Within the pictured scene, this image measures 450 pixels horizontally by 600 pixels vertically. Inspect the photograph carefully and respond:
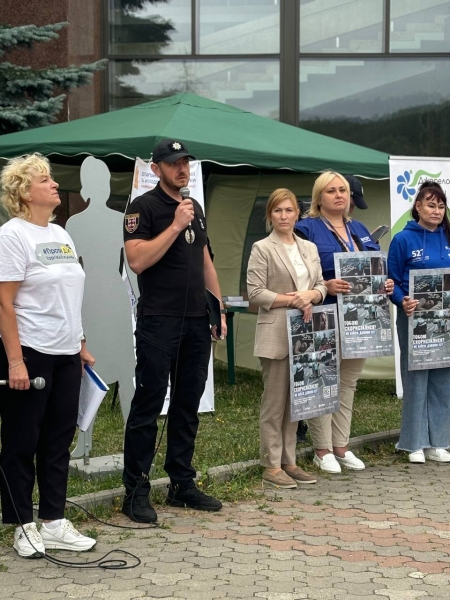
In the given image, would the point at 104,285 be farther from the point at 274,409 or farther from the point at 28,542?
the point at 28,542

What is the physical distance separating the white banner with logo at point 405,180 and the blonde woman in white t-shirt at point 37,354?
14.1ft

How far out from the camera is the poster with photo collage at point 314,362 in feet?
20.5

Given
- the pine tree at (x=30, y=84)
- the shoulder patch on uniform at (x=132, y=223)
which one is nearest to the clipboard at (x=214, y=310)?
the shoulder patch on uniform at (x=132, y=223)

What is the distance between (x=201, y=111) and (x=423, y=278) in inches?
164

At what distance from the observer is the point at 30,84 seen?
448 inches

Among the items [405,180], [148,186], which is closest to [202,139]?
[148,186]

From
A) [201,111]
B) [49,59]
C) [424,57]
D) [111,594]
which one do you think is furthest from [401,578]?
[424,57]

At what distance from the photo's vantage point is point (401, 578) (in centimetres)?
453

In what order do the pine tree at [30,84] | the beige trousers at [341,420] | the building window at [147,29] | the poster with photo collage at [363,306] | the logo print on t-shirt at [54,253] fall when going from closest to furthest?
the logo print on t-shirt at [54,253] < the poster with photo collage at [363,306] < the beige trousers at [341,420] < the pine tree at [30,84] < the building window at [147,29]

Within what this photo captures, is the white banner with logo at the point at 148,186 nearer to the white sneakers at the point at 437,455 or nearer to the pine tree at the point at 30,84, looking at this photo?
the white sneakers at the point at 437,455

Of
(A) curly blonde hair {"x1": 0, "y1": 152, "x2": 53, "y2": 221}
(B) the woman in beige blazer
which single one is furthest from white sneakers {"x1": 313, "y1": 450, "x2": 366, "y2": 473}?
(A) curly blonde hair {"x1": 0, "y1": 152, "x2": 53, "y2": 221}

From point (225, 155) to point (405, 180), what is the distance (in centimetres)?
168

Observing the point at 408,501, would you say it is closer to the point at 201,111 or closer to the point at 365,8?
the point at 201,111

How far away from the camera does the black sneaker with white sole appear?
567cm
